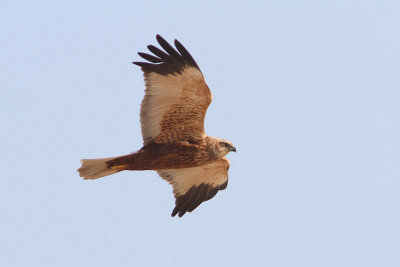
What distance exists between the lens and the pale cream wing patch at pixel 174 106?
14.7 metres

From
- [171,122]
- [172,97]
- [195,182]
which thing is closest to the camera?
[172,97]

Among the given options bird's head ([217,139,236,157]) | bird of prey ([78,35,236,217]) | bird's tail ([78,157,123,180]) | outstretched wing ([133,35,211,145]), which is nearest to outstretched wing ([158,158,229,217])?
bird of prey ([78,35,236,217])

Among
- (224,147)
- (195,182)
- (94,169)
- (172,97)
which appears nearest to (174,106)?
(172,97)

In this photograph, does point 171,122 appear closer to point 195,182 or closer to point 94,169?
point 94,169

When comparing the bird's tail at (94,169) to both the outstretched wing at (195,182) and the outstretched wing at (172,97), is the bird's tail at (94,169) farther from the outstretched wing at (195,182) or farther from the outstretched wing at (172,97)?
the outstretched wing at (195,182)

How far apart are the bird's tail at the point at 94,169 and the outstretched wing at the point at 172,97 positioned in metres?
0.89

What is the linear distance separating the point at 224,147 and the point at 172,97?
1.45 metres

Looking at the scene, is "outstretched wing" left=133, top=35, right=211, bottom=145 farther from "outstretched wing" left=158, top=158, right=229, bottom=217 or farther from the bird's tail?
"outstretched wing" left=158, top=158, right=229, bottom=217

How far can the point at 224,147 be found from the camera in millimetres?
15523

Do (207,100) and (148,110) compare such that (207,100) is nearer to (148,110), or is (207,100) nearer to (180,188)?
(148,110)

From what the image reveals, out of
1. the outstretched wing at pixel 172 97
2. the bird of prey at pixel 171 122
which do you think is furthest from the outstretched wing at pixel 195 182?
the outstretched wing at pixel 172 97

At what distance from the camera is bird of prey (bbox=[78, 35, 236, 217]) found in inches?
572

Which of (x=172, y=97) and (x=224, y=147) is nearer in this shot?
(x=172, y=97)

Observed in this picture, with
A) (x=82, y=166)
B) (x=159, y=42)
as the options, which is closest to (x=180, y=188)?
Answer: (x=82, y=166)
